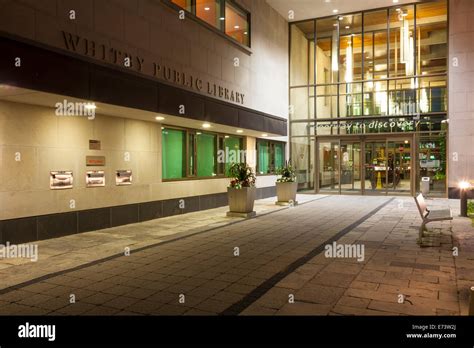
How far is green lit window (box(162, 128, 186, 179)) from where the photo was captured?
1353 cm

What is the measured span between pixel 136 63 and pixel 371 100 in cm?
1421

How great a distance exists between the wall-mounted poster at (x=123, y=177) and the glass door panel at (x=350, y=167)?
13.5 metres

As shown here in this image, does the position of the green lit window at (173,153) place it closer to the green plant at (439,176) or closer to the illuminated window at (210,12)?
the illuminated window at (210,12)

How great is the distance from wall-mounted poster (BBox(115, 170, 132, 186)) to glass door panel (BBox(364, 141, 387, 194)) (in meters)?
13.8

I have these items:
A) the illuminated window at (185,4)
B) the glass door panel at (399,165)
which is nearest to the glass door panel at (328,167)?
the glass door panel at (399,165)

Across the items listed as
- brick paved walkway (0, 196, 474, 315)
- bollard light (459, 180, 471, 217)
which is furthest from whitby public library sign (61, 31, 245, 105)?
bollard light (459, 180, 471, 217)

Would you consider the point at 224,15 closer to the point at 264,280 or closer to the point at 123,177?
the point at 123,177

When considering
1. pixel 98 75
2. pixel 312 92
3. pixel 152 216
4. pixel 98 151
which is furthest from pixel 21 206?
pixel 312 92

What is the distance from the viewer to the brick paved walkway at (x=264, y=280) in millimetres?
4941

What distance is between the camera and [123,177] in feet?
38.3

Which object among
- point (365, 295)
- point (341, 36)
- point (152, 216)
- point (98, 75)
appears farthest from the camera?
point (341, 36)
